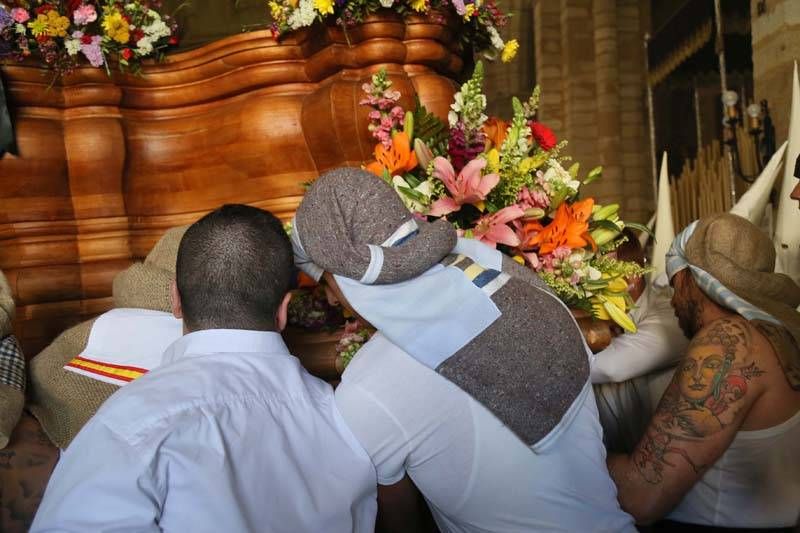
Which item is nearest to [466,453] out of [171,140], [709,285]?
[709,285]

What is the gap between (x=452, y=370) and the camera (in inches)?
52.0

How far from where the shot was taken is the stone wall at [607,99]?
9289 mm

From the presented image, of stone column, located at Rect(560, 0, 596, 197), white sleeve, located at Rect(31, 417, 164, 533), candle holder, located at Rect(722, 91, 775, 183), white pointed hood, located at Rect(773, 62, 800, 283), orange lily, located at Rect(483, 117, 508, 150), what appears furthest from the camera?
stone column, located at Rect(560, 0, 596, 197)

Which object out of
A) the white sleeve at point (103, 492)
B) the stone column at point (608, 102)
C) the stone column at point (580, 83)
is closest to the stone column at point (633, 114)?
the stone column at point (608, 102)

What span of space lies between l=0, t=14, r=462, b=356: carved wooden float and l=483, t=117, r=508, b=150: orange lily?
0.48 ft

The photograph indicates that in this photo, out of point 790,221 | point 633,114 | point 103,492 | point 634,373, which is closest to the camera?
point 103,492

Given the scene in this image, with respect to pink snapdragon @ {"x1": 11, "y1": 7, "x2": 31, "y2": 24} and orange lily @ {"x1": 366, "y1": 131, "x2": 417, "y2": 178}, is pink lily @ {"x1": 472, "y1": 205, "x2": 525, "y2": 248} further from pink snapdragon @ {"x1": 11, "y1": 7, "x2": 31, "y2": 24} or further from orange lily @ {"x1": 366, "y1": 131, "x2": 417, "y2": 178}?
pink snapdragon @ {"x1": 11, "y1": 7, "x2": 31, "y2": 24}

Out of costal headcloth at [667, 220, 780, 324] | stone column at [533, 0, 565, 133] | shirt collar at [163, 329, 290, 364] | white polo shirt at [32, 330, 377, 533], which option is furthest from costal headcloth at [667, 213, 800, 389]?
stone column at [533, 0, 565, 133]

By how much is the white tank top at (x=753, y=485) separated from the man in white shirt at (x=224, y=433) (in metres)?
1.08

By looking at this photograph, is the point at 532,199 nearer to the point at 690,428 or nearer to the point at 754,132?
the point at 690,428

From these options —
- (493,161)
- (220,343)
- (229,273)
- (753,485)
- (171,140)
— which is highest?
(171,140)

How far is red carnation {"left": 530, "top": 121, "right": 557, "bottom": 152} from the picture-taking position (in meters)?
2.02

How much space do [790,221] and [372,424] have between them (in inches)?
124

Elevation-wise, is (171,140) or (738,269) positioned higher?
(171,140)
